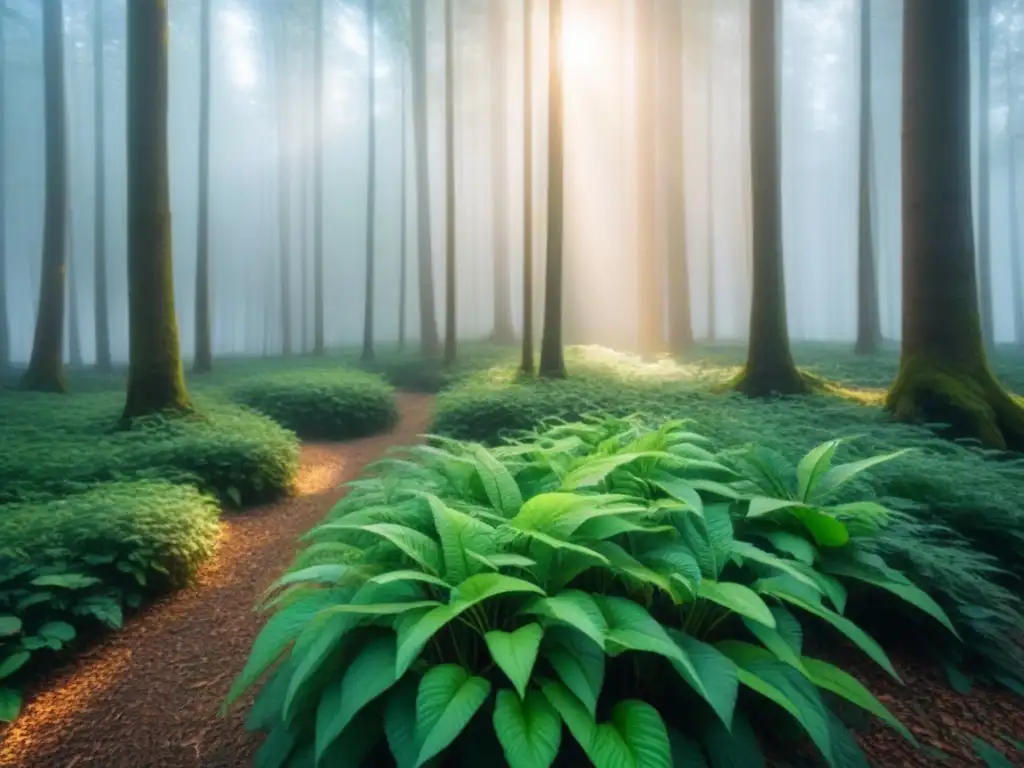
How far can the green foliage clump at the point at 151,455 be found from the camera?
5.83 metres

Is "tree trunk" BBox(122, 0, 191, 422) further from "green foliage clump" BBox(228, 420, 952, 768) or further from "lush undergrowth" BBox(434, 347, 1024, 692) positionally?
"green foliage clump" BBox(228, 420, 952, 768)

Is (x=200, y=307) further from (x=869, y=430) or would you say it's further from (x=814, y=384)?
(x=869, y=430)

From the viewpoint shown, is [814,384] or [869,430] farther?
[814,384]

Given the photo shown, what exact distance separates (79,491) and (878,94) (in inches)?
1264

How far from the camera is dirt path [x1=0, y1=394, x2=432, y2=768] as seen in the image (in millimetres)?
2820

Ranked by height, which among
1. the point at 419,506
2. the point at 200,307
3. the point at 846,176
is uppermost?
the point at 846,176

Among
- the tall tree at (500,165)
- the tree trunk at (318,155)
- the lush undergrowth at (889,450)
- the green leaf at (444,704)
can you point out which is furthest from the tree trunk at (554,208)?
the tree trunk at (318,155)

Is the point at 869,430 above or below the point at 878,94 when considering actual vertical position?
below

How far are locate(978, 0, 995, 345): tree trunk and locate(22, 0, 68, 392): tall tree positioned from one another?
74.2 ft

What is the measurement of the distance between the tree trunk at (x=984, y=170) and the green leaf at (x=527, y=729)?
20.5 metres

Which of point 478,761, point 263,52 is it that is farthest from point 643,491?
point 263,52

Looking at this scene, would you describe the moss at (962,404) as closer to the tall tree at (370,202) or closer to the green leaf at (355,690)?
the green leaf at (355,690)

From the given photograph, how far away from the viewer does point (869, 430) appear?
229 inches

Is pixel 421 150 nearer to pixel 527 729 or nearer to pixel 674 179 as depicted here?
pixel 674 179
